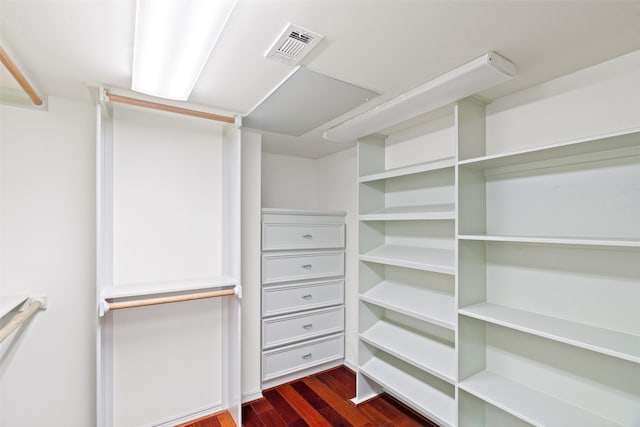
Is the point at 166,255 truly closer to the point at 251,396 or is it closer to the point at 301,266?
the point at 301,266

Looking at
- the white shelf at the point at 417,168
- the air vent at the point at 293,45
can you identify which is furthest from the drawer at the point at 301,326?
the air vent at the point at 293,45

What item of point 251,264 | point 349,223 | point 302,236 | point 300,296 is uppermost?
point 349,223

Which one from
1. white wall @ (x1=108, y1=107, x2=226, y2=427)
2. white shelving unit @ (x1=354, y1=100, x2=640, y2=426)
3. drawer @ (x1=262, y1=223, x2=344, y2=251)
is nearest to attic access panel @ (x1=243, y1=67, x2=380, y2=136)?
white wall @ (x1=108, y1=107, x2=226, y2=427)

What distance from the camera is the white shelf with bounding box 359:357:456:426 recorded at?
1.93 meters

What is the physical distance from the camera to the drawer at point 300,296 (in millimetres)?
2613

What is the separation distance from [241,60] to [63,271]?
1702mm

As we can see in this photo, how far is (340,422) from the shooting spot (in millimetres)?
2172

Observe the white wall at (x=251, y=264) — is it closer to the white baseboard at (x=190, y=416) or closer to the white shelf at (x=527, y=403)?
the white baseboard at (x=190, y=416)

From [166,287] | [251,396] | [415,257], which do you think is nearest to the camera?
[166,287]

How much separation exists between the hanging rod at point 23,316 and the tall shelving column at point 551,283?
229cm

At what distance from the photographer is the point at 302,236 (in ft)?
9.14

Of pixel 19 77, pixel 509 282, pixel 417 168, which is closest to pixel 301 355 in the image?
pixel 509 282

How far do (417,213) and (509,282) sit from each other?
0.68 metres

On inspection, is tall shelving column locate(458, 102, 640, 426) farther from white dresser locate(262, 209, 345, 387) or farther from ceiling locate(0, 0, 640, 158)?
white dresser locate(262, 209, 345, 387)
